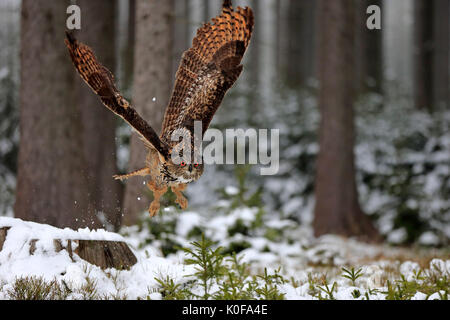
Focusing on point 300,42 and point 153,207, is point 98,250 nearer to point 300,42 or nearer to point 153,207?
point 153,207

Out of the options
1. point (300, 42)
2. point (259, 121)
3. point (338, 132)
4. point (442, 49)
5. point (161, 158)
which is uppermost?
point (300, 42)

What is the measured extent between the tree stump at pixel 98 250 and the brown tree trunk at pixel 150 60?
0.42 meters

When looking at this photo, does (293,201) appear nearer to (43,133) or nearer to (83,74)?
(43,133)

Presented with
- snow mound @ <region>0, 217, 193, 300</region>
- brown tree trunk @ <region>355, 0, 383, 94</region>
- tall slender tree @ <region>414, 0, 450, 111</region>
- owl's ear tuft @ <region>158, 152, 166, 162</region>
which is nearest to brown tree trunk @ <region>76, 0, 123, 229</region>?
snow mound @ <region>0, 217, 193, 300</region>

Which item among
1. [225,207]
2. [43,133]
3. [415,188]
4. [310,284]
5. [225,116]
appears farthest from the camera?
[225,116]

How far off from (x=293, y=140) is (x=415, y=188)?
3.61 meters

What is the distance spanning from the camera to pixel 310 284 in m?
3.71

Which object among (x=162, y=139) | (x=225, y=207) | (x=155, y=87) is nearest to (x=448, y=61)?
(x=225, y=207)

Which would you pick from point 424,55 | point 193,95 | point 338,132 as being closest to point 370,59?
point 424,55

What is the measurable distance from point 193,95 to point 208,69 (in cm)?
18

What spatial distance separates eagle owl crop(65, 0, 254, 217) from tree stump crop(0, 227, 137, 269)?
31.9 inches

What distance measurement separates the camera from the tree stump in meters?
3.47

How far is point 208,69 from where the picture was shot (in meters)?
2.99

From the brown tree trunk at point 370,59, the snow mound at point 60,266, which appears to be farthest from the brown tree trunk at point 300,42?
the snow mound at point 60,266
